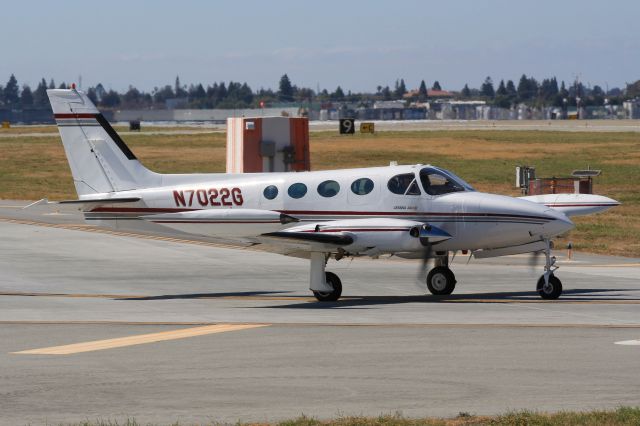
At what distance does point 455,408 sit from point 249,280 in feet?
52.0

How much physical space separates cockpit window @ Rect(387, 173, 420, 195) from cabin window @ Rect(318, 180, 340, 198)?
1.15 meters

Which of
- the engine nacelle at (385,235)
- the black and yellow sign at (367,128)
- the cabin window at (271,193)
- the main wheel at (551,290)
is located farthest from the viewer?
the black and yellow sign at (367,128)

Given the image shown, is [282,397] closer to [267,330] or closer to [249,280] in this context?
[267,330]

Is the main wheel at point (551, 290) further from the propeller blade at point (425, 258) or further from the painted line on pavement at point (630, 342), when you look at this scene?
the painted line on pavement at point (630, 342)

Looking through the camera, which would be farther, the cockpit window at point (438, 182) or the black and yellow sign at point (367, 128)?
the black and yellow sign at point (367, 128)

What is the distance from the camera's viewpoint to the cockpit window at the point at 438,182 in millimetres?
25094

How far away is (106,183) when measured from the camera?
26969 millimetres

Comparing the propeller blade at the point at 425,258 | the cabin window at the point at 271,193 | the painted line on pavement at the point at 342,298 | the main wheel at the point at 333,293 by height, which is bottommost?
the painted line on pavement at the point at 342,298

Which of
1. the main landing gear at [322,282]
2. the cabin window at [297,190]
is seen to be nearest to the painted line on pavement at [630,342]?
the main landing gear at [322,282]

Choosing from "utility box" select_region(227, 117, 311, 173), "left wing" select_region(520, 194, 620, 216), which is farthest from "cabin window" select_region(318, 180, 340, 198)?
"utility box" select_region(227, 117, 311, 173)

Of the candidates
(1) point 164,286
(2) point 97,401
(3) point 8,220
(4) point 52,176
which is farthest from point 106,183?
(4) point 52,176

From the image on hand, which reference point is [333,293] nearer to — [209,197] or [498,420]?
[209,197]

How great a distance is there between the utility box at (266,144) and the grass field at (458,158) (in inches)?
480

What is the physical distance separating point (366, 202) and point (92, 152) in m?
6.63
